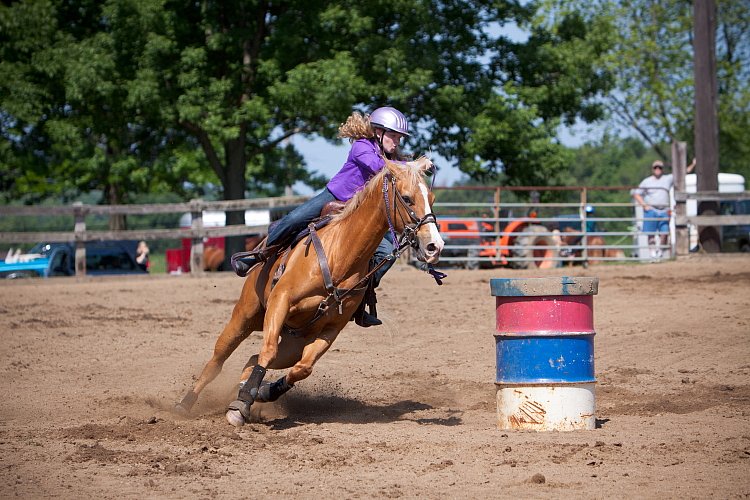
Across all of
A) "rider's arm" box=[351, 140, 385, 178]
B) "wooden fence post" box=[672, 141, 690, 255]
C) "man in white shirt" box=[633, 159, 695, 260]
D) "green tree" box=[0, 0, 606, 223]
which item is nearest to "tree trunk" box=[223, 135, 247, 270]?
"green tree" box=[0, 0, 606, 223]

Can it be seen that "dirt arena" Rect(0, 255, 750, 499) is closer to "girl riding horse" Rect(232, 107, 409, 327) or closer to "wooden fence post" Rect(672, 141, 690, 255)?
"girl riding horse" Rect(232, 107, 409, 327)

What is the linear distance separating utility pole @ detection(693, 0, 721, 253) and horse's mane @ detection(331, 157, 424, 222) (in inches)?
638

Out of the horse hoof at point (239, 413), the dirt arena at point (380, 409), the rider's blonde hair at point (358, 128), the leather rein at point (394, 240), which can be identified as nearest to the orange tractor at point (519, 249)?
the dirt arena at point (380, 409)

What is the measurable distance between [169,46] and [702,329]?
16.1 meters

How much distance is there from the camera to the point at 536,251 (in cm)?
2366

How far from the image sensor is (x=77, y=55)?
24.1 meters

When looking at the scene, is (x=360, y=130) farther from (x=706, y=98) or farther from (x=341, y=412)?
(x=706, y=98)

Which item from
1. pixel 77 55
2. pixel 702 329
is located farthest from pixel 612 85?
pixel 702 329

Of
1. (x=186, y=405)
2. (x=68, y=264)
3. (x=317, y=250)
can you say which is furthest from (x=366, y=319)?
(x=68, y=264)

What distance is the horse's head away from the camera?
698 centimetres

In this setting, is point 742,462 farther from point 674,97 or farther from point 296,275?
point 674,97

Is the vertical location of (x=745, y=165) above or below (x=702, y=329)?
above

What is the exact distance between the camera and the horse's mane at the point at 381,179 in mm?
7309

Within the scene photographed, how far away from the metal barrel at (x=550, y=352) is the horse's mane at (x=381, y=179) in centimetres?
99
